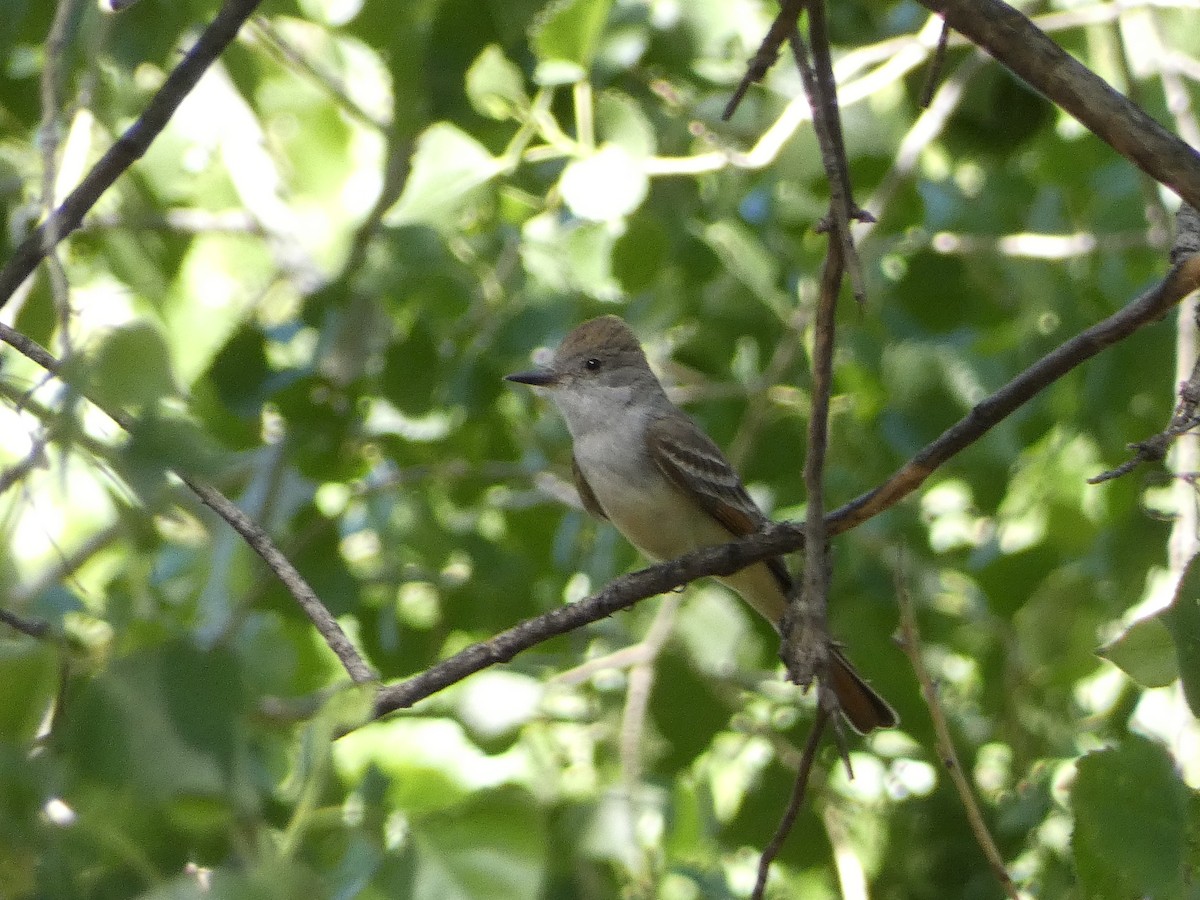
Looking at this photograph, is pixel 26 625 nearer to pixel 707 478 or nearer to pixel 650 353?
pixel 707 478

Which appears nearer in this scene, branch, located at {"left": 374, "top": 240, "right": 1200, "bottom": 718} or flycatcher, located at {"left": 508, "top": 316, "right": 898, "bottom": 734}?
branch, located at {"left": 374, "top": 240, "right": 1200, "bottom": 718}

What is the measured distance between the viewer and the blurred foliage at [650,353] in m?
3.35

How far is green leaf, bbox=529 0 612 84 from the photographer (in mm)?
3248

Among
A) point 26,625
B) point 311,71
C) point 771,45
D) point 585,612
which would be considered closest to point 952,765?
point 585,612

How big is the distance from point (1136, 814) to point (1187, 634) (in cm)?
21

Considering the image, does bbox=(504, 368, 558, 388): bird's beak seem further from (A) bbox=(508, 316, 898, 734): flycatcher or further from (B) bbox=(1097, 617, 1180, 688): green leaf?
(B) bbox=(1097, 617, 1180, 688): green leaf

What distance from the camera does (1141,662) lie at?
1606mm

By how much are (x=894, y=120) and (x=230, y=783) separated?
410cm

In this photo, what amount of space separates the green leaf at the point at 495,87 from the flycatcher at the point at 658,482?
909mm

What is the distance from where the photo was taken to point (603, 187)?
344 cm

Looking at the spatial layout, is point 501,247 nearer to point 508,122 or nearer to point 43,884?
point 508,122

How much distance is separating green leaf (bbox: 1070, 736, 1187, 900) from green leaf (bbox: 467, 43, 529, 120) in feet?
7.88

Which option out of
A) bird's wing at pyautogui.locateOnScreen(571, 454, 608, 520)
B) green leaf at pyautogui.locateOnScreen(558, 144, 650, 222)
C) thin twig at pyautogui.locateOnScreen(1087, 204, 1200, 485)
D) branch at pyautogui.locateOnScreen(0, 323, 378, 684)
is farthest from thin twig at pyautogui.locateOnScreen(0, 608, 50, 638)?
bird's wing at pyautogui.locateOnScreen(571, 454, 608, 520)

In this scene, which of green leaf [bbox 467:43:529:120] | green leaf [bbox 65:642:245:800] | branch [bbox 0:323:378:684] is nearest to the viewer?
green leaf [bbox 65:642:245:800]
